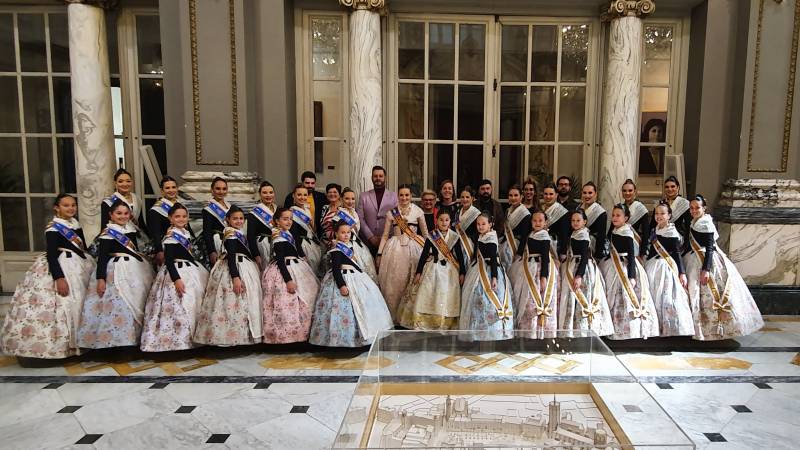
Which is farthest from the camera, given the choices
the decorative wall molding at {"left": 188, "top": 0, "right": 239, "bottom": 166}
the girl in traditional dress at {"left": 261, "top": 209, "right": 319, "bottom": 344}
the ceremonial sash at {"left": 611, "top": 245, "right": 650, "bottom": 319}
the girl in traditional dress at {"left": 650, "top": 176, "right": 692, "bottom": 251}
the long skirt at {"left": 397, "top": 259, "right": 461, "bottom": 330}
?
the decorative wall molding at {"left": 188, "top": 0, "right": 239, "bottom": 166}

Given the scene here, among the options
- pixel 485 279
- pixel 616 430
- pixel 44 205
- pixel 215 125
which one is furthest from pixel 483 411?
pixel 44 205

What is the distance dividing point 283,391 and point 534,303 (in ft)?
7.24

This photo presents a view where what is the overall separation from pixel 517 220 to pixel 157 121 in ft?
14.7

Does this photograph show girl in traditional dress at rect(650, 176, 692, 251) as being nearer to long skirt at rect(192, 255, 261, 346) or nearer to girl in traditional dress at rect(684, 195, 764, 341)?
girl in traditional dress at rect(684, 195, 764, 341)

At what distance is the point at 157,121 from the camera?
266 inches

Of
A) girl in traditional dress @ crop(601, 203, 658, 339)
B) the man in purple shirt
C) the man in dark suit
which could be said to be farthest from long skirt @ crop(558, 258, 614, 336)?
the man in dark suit

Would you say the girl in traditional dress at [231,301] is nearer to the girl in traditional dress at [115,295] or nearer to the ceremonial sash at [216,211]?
the ceremonial sash at [216,211]

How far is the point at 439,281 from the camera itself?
16.3 feet

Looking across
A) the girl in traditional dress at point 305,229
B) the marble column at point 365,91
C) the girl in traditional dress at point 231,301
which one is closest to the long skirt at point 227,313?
the girl in traditional dress at point 231,301

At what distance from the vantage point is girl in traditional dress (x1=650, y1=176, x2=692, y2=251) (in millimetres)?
5273

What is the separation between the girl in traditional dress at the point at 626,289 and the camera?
4859 mm

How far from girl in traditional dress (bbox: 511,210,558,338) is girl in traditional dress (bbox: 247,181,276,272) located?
228 centimetres

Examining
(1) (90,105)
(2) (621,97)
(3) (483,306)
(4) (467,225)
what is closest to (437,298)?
(3) (483,306)

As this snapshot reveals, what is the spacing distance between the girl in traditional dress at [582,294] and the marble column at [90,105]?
509cm
